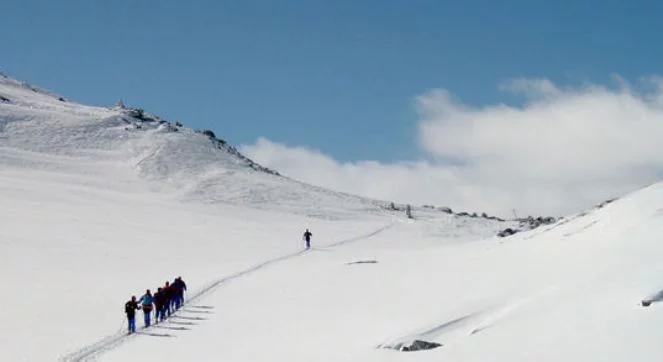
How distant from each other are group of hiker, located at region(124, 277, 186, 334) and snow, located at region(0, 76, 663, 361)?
2.13 ft

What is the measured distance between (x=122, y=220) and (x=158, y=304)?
1119 inches

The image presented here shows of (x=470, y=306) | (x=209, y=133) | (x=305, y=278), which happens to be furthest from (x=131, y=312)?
(x=209, y=133)

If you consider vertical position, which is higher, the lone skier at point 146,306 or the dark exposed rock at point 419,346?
the lone skier at point 146,306

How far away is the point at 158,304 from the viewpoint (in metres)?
24.5

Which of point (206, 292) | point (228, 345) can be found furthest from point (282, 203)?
point (228, 345)

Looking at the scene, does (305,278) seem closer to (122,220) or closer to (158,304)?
(158,304)

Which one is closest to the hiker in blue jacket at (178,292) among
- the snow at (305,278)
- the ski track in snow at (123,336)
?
the ski track in snow at (123,336)

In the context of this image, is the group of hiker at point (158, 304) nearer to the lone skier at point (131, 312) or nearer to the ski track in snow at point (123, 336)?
the lone skier at point (131, 312)

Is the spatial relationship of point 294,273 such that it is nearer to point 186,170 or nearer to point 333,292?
point 333,292

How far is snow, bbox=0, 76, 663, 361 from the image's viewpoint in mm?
16703

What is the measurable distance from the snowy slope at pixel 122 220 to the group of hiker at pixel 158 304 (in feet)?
2.65

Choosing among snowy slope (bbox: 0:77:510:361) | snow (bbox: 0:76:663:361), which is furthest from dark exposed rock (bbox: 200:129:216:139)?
snow (bbox: 0:76:663:361)

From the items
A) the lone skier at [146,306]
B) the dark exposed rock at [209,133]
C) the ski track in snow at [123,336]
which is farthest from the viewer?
the dark exposed rock at [209,133]

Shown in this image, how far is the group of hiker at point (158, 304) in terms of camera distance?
2238 cm
